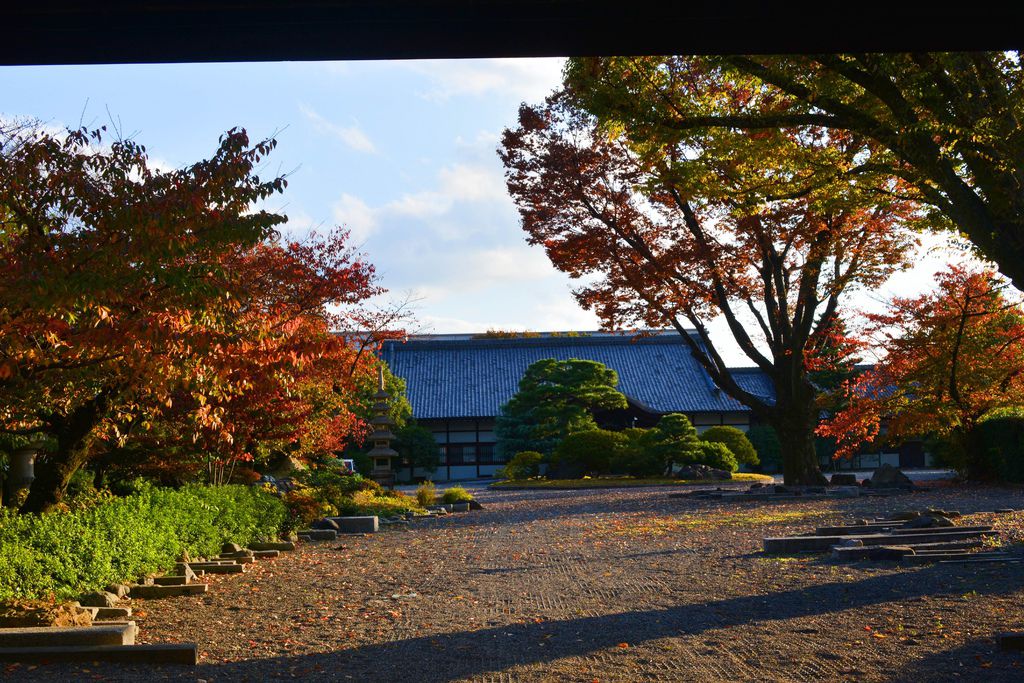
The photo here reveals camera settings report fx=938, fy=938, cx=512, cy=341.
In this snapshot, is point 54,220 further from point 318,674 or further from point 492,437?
point 492,437

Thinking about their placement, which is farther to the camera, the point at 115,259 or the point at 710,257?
the point at 710,257

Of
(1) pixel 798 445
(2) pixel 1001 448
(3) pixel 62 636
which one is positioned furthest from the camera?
(1) pixel 798 445

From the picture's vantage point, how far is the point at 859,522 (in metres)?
13.3

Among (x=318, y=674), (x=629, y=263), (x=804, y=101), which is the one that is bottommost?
(x=318, y=674)

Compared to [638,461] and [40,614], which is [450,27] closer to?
[40,614]

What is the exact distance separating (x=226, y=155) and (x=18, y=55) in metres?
2.31

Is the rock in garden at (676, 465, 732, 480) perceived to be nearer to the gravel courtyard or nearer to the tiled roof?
the tiled roof

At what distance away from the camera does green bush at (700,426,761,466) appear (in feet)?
106

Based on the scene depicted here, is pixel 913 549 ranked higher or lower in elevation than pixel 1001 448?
lower

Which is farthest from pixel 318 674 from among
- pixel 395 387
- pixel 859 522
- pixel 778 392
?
pixel 395 387

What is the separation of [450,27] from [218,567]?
24.4 feet

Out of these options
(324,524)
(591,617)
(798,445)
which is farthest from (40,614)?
(798,445)

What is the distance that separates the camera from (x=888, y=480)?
20922mm

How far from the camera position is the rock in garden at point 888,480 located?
20.7m
